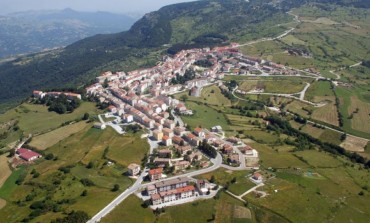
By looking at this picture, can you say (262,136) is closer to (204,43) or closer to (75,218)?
(75,218)

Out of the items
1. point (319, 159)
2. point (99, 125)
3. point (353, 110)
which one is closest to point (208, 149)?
point (319, 159)

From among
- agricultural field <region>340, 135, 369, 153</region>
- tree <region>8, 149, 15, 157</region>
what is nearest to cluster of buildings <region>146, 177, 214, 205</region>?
tree <region>8, 149, 15, 157</region>

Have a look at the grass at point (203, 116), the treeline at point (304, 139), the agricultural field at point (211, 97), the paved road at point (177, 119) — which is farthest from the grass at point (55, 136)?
the treeline at point (304, 139)

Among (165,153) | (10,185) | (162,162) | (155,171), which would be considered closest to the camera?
(10,185)

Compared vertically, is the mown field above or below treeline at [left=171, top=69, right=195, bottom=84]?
below

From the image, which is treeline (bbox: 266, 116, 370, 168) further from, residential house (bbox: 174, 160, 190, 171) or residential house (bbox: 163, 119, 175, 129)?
residential house (bbox: 174, 160, 190, 171)

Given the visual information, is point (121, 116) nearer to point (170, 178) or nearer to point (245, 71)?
point (170, 178)
